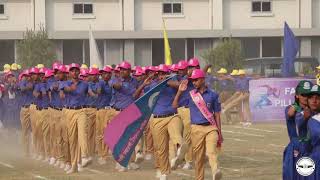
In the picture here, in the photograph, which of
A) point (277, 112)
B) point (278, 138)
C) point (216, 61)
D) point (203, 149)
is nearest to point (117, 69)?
point (203, 149)

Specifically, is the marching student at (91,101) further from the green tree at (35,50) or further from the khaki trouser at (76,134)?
the green tree at (35,50)

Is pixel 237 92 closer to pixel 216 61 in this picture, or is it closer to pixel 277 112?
pixel 277 112

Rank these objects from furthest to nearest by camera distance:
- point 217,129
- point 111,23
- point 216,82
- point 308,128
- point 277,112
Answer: point 111,23 → point 216,82 → point 277,112 → point 217,129 → point 308,128

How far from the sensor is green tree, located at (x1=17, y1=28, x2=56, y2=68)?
44.1 m

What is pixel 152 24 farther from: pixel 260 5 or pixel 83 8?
pixel 260 5

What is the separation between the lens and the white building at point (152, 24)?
159 ft

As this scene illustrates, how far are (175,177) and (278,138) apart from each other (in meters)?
8.79

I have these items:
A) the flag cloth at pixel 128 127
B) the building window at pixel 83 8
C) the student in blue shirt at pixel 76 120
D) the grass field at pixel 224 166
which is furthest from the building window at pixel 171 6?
the flag cloth at pixel 128 127

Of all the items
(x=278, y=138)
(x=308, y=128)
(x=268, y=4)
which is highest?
(x=268, y=4)

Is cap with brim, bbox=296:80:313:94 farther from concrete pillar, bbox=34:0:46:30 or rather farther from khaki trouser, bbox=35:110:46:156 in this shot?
concrete pillar, bbox=34:0:46:30

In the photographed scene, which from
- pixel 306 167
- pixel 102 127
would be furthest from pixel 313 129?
pixel 102 127

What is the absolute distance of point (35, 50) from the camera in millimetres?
44062

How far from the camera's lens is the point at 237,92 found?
31.0 metres

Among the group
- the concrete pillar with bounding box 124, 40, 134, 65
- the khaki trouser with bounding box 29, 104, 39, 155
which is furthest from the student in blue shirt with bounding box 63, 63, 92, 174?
the concrete pillar with bounding box 124, 40, 134, 65
